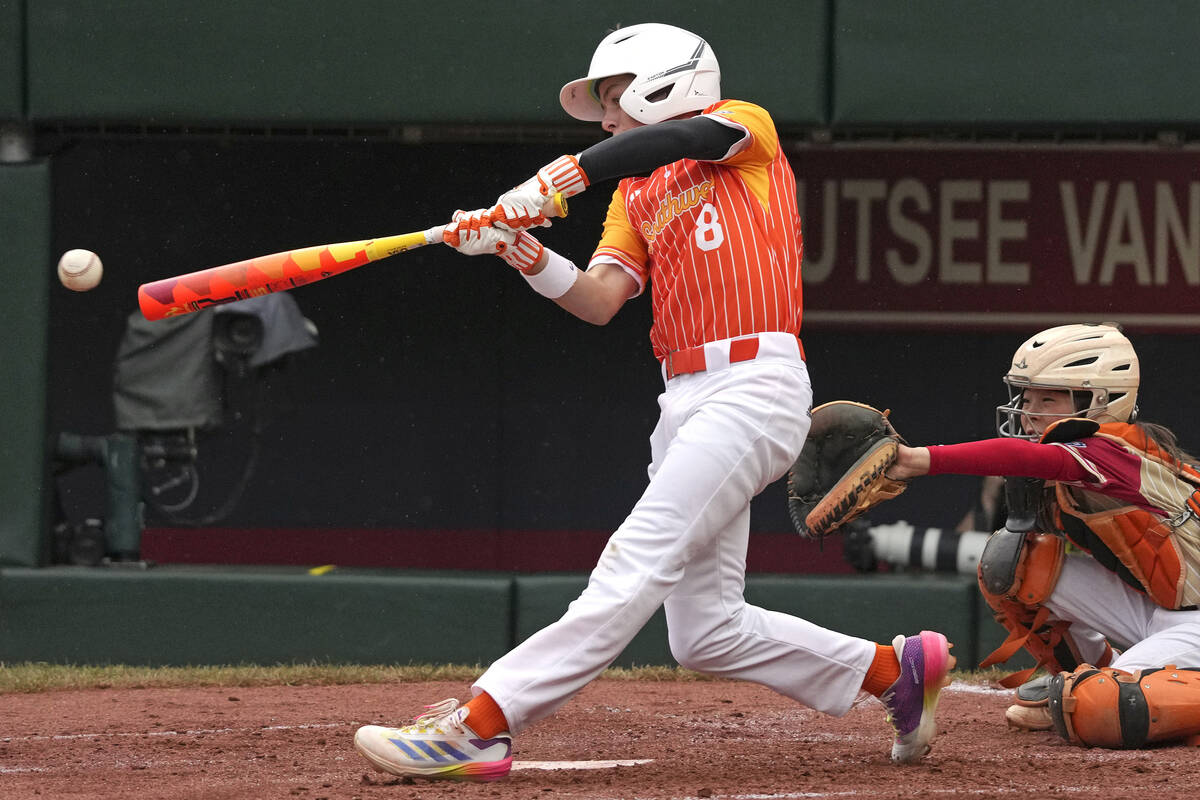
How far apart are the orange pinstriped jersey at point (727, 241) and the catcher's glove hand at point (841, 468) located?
22cm

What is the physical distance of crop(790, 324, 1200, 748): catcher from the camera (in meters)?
3.40

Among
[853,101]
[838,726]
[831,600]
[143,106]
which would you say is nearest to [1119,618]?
[838,726]

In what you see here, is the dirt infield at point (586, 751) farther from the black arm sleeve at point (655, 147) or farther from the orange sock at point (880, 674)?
the black arm sleeve at point (655, 147)

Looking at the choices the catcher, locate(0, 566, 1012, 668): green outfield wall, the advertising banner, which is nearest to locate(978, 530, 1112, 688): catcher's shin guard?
the catcher

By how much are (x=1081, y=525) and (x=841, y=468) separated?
80cm

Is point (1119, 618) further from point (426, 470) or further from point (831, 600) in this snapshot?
point (426, 470)

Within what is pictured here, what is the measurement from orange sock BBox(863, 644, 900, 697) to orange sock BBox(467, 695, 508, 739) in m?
0.79

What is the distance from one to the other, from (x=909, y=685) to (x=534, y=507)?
12.6ft

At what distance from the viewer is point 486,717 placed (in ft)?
10.2

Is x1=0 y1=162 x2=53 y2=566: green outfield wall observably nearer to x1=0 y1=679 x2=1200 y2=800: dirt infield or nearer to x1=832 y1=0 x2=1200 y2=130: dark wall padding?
x1=0 y1=679 x2=1200 y2=800: dirt infield

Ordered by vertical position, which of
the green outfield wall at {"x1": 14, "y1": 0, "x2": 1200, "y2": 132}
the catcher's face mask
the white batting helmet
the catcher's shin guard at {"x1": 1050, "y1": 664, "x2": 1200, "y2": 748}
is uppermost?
the green outfield wall at {"x1": 14, "y1": 0, "x2": 1200, "y2": 132}

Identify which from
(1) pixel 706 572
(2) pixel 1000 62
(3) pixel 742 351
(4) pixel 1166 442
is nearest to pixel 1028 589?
(4) pixel 1166 442

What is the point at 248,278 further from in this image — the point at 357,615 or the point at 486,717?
the point at 357,615

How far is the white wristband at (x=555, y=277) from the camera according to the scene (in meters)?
3.45
